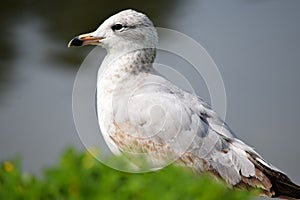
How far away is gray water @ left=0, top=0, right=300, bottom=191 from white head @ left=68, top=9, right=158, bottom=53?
1549mm

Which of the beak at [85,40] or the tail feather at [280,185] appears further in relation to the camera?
the beak at [85,40]

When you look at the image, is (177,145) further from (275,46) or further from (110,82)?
(275,46)

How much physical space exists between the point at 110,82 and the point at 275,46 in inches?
130

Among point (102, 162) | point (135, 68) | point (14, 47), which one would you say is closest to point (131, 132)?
point (135, 68)

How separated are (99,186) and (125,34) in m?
1.90

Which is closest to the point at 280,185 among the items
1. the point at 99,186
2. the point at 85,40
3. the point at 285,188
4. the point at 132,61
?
the point at 285,188

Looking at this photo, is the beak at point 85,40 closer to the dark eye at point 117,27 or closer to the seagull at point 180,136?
the dark eye at point 117,27

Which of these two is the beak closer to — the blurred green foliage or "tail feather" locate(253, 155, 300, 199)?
"tail feather" locate(253, 155, 300, 199)

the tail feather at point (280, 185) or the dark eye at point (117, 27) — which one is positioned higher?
the dark eye at point (117, 27)

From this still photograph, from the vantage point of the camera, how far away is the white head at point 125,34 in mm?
3875

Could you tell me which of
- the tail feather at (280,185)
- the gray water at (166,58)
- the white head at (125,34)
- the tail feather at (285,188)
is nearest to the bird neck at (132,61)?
the white head at (125,34)

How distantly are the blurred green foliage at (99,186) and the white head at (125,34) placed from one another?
5.85 ft

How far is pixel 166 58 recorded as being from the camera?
255 inches

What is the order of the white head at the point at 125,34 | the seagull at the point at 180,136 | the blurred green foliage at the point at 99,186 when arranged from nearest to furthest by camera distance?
the blurred green foliage at the point at 99,186 → the seagull at the point at 180,136 → the white head at the point at 125,34
